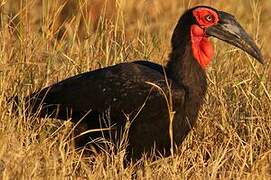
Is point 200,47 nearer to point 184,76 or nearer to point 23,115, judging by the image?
point 184,76

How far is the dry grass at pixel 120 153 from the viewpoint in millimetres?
5863

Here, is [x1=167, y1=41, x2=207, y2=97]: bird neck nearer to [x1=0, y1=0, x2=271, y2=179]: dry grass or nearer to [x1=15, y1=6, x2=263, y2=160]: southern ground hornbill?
[x1=15, y1=6, x2=263, y2=160]: southern ground hornbill

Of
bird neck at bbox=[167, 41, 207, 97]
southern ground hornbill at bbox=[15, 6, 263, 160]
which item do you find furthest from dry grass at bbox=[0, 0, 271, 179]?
bird neck at bbox=[167, 41, 207, 97]

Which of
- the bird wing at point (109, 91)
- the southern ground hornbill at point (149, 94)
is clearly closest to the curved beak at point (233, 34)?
the southern ground hornbill at point (149, 94)

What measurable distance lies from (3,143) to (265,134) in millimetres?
1823

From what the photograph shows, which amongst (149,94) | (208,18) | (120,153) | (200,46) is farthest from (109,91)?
(208,18)

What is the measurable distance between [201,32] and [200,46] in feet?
0.29

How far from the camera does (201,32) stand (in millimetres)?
6570

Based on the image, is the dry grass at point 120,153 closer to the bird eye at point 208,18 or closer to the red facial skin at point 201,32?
the red facial skin at point 201,32

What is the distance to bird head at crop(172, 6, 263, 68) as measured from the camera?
6.53 meters

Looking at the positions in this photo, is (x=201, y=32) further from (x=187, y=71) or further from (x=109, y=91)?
(x=109, y=91)

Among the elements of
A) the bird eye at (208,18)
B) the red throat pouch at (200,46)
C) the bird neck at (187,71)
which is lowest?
the bird neck at (187,71)

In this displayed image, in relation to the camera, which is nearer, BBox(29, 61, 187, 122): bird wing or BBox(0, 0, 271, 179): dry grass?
BBox(0, 0, 271, 179): dry grass

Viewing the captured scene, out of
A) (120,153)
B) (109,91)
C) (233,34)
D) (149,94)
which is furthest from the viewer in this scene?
(233,34)
